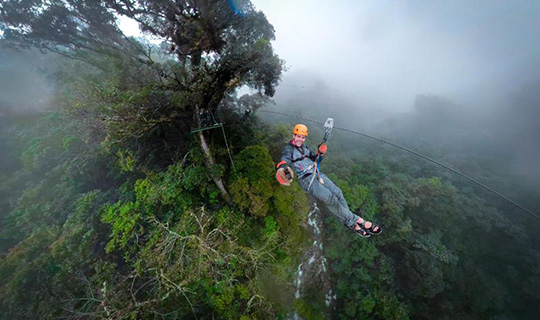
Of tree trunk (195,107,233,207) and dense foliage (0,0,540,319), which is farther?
tree trunk (195,107,233,207)

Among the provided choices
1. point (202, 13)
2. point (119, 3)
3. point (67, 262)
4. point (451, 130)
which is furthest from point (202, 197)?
point (451, 130)

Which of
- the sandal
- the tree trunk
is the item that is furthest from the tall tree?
the sandal

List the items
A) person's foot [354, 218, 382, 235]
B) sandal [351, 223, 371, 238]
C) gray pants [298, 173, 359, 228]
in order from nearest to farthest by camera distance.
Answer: gray pants [298, 173, 359, 228]
person's foot [354, 218, 382, 235]
sandal [351, 223, 371, 238]

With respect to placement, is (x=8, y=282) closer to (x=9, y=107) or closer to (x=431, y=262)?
(x=431, y=262)

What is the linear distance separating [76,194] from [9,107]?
2533 centimetres

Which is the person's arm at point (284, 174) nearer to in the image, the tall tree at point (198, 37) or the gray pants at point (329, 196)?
the gray pants at point (329, 196)

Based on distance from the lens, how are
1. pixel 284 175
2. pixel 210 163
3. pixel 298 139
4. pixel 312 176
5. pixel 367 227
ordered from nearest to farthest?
pixel 284 175
pixel 312 176
pixel 298 139
pixel 367 227
pixel 210 163

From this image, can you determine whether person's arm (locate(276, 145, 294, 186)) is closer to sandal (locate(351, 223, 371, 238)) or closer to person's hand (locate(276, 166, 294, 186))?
person's hand (locate(276, 166, 294, 186))

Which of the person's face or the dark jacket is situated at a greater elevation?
the person's face

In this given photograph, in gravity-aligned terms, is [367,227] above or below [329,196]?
below

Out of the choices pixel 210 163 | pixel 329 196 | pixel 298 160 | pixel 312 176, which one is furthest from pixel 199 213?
pixel 329 196

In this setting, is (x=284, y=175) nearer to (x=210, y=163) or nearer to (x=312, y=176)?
(x=312, y=176)

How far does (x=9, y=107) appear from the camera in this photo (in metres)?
21.7

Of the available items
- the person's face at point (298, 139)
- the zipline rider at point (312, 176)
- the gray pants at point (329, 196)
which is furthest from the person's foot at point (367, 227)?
the person's face at point (298, 139)
